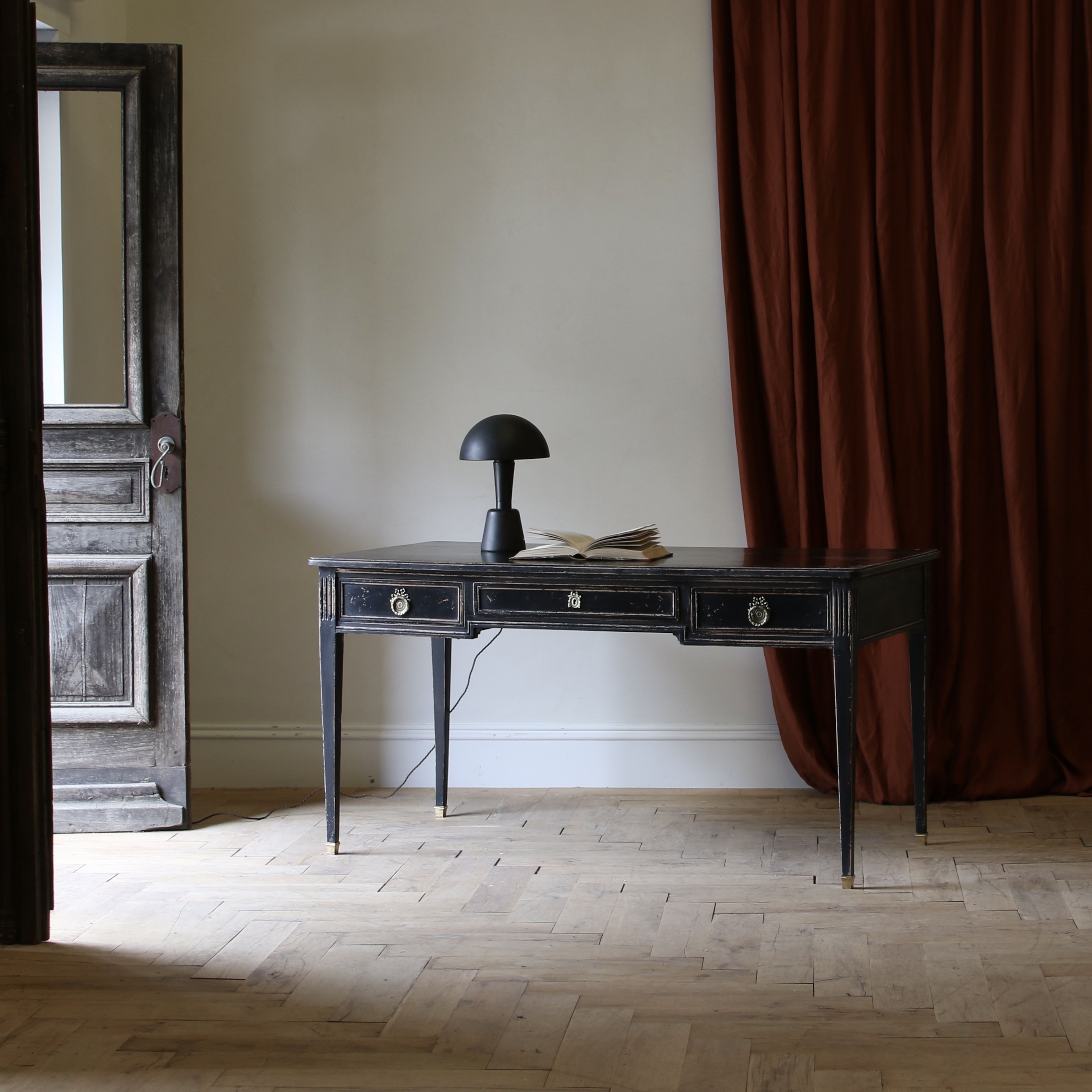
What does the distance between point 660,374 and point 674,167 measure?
583mm

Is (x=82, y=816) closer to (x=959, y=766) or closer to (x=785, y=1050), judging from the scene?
(x=785, y=1050)

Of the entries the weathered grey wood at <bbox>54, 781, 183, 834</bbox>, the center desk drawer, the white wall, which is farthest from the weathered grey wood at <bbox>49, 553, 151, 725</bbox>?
the center desk drawer

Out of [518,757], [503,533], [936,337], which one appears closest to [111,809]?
[518,757]

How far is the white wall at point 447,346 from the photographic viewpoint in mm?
3521

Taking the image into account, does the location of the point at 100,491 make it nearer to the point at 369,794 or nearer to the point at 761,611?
the point at 369,794

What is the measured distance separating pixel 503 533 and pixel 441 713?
1.90 ft

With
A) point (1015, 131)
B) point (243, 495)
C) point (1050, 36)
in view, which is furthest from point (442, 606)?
point (1050, 36)

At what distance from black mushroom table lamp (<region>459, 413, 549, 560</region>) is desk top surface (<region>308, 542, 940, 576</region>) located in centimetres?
7

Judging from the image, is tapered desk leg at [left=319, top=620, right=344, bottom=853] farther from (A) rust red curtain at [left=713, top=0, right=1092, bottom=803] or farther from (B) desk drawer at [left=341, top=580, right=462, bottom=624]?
(A) rust red curtain at [left=713, top=0, right=1092, bottom=803]

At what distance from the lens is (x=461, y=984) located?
6.93 feet

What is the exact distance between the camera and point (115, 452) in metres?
3.22

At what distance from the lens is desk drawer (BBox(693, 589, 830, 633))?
2.60m

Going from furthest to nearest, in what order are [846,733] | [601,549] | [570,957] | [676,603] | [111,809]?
[111,809] → [601,549] → [676,603] → [846,733] → [570,957]

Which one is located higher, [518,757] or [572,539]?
[572,539]
